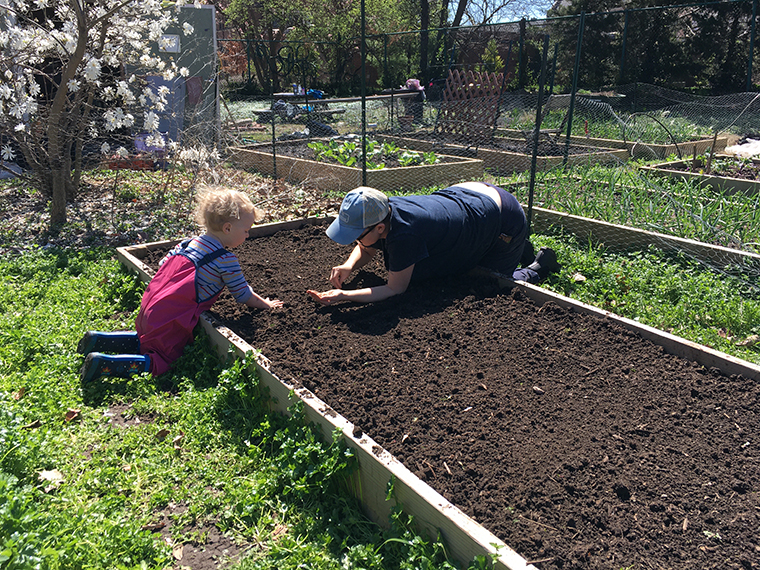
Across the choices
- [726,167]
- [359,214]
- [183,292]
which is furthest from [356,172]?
[726,167]

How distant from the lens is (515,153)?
10.0 meters

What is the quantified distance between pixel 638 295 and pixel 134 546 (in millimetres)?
3723

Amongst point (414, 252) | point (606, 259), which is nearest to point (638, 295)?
point (606, 259)

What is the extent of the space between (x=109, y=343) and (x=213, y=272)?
2.59 feet

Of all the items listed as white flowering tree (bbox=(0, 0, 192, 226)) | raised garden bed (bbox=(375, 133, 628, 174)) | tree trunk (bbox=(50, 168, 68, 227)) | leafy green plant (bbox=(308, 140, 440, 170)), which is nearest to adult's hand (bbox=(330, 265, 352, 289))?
white flowering tree (bbox=(0, 0, 192, 226))

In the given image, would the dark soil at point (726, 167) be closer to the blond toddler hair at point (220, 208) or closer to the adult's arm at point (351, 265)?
the adult's arm at point (351, 265)

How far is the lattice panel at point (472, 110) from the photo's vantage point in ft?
36.8

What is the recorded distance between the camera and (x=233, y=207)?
11.5 ft

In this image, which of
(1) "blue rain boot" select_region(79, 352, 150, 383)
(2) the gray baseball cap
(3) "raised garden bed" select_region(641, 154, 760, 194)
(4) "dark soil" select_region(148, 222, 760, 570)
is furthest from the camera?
(3) "raised garden bed" select_region(641, 154, 760, 194)

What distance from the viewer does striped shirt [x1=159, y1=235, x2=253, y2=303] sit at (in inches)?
139

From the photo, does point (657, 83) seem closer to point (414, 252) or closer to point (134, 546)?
point (414, 252)

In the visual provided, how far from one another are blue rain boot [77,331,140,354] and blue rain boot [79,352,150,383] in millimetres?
143

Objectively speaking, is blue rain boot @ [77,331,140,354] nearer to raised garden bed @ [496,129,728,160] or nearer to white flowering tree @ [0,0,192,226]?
white flowering tree @ [0,0,192,226]

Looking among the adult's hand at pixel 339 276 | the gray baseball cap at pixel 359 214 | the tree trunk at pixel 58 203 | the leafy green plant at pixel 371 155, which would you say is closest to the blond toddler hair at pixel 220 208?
the gray baseball cap at pixel 359 214
